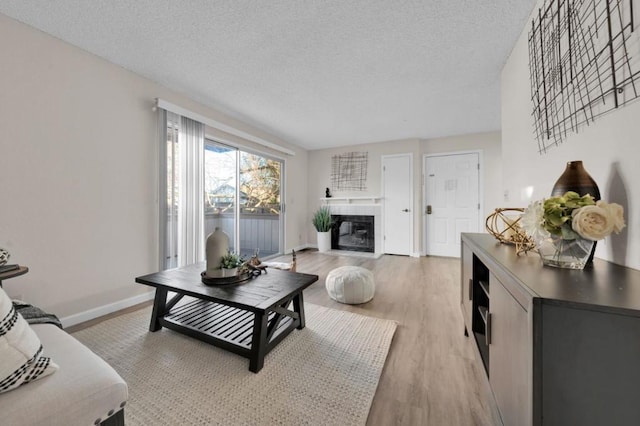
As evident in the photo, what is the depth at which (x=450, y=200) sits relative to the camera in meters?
4.58

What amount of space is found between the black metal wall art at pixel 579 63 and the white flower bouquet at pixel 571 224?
0.45 meters

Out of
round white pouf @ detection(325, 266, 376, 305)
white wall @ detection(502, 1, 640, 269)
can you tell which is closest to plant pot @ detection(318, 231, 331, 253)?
round white pouf @ detection(325, 266, 376, 305)

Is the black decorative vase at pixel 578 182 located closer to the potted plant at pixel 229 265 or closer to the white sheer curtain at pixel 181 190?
the potted plant at pixel 229 265

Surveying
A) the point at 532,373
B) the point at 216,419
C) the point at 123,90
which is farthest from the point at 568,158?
the point at 123,90

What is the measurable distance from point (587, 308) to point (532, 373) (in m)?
0.20

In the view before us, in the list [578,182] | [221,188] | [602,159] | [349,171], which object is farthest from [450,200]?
[221,188]

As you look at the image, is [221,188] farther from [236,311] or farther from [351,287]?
[351,287]

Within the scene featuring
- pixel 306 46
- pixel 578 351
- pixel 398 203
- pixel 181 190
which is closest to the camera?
pixel 578 351

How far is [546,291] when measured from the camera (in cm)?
63

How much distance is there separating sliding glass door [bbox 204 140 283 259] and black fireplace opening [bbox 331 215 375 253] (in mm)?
1270

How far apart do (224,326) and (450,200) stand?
4.32m

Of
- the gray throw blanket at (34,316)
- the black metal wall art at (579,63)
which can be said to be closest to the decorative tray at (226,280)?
the gray throw blanket at (34,316)

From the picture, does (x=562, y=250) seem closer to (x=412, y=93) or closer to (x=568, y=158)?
(x=568, y=158)

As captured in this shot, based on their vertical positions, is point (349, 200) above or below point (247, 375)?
above
